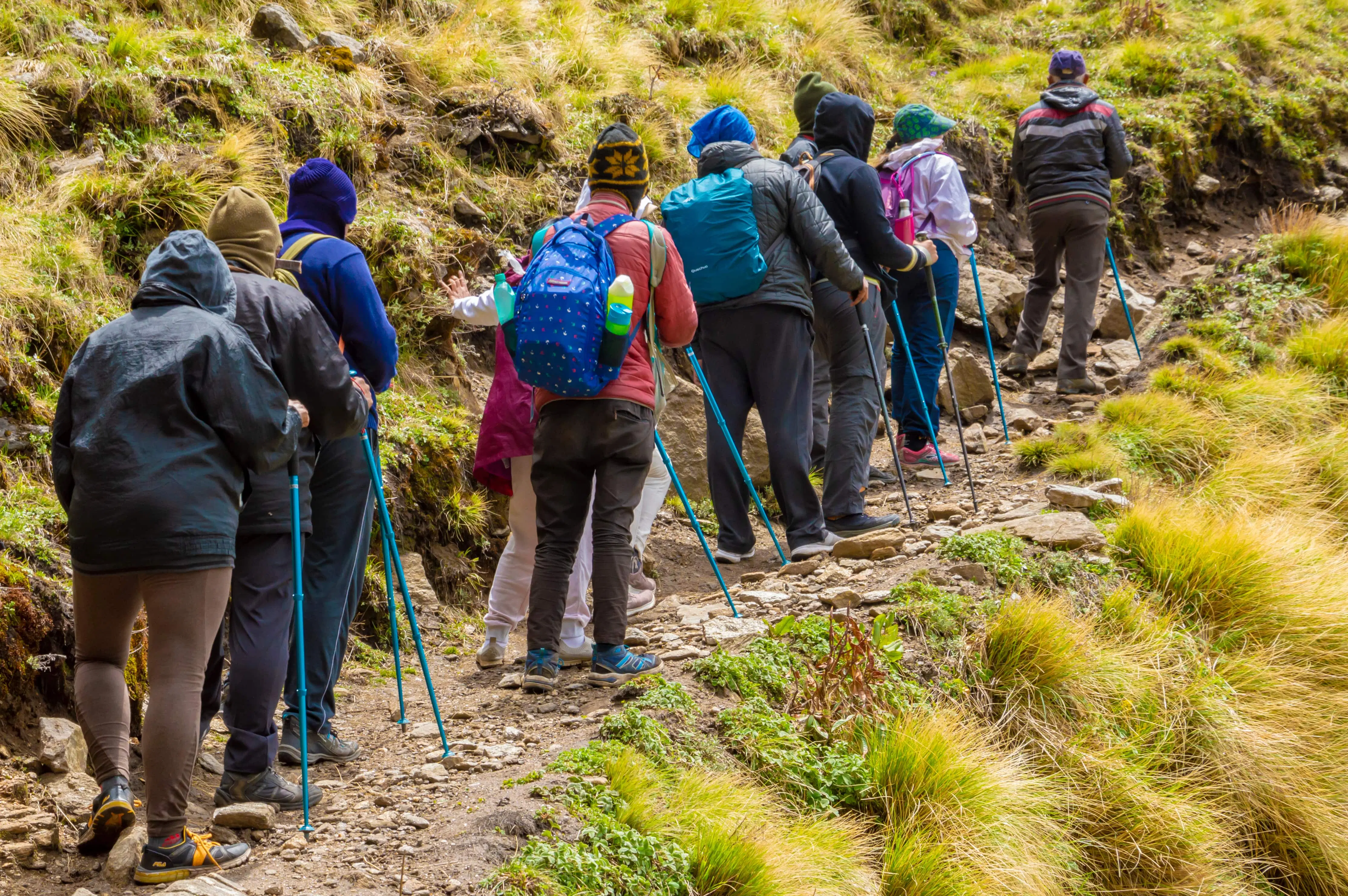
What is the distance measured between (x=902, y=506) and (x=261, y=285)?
477cm

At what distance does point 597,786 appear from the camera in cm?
372

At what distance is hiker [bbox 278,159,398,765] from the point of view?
423 centimetres

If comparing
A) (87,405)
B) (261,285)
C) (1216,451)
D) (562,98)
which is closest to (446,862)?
(87,405)

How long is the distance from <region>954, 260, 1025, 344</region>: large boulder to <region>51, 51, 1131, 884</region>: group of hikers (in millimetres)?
3015

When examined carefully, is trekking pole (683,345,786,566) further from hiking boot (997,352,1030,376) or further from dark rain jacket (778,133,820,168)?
hiking boot (997,352,1030,376)

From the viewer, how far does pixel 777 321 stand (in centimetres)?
605

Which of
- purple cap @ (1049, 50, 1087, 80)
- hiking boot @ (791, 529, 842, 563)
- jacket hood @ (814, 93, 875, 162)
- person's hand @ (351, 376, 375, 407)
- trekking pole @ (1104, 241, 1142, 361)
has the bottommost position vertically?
hiking boot @ (791, 529, 842, 563)

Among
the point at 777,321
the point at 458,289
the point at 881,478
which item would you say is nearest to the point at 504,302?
the point at 458,289

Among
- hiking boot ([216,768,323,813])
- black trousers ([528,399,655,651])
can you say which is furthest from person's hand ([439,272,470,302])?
hiking boot ([216,768,323,813])

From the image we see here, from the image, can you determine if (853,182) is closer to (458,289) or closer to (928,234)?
(928,234)

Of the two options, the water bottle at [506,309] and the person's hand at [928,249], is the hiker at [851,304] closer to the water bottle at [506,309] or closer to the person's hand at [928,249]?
the person's hand at [928,249]

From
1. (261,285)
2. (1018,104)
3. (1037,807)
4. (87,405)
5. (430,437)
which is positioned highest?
(1018,104)

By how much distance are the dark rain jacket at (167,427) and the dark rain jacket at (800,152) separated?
13.6 ft

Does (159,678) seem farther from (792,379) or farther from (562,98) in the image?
(562,98)
